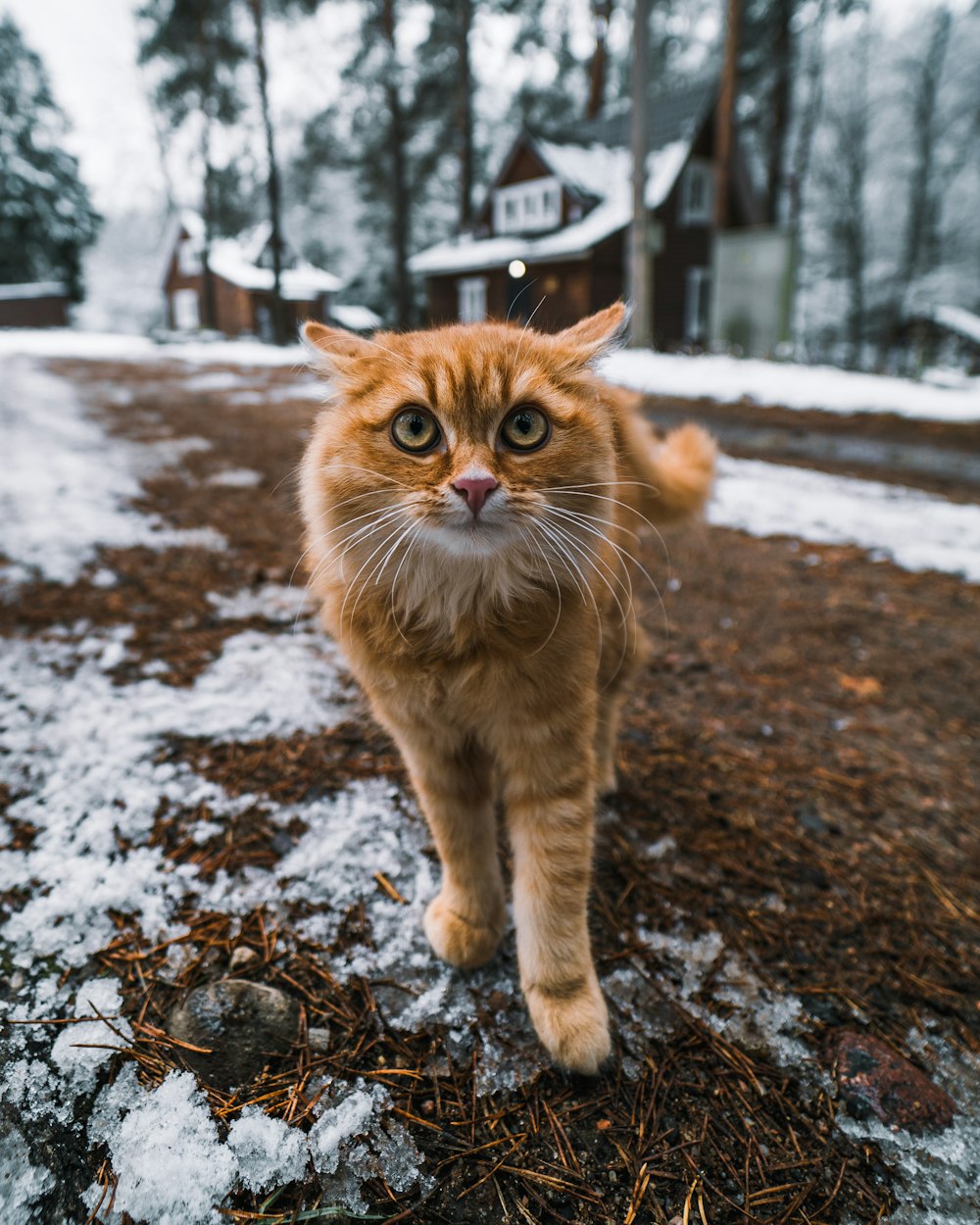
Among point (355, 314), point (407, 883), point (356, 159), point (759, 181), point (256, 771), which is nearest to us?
point (407, 883)

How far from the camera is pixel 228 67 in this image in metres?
21.0

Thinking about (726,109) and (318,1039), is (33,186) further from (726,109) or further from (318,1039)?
(318,1039)

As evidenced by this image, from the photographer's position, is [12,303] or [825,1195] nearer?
[825,1195]

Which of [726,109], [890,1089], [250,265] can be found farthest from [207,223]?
[890,1089]

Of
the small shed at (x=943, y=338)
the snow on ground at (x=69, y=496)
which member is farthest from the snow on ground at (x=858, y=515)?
the small shed at (x=943, y=338)

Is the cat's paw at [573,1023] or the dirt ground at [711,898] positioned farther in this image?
the cat's paw at [573,1023]

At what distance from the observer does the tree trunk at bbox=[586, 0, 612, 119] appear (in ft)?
61.2

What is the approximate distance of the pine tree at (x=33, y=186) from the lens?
89.4 ft

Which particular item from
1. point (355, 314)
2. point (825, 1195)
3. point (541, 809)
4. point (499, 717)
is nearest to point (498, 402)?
point (499, 717)

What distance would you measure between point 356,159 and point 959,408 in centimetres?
1826

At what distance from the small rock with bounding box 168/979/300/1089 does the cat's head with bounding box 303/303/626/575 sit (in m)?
1.00

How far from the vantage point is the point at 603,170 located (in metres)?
18.3

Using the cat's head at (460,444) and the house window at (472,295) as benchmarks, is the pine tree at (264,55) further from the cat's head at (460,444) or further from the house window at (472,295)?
the cat's head at (460,444)

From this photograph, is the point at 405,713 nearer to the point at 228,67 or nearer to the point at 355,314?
the point at 228,67
